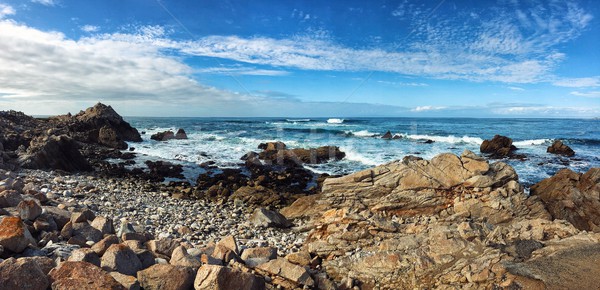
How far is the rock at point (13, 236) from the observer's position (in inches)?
168

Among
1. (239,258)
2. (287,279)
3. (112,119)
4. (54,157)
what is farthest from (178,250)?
(112,119)

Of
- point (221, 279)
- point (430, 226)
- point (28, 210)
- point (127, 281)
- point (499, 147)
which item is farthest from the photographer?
point (499, 147)

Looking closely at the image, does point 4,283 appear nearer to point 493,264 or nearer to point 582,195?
point 493,264

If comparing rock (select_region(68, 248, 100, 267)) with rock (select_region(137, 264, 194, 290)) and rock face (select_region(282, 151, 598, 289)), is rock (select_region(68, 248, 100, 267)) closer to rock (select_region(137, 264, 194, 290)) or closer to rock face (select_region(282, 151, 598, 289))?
rock (select_region(137, 264, 194, 290))

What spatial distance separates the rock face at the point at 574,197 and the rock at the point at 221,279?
31.0 feet

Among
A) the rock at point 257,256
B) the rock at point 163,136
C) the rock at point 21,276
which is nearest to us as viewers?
the rock at point 21,276

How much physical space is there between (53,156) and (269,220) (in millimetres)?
12872

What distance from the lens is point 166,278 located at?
14.0 ft

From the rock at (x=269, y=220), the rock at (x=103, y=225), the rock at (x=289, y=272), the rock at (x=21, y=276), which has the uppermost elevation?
the rock at (x=21, y=276)

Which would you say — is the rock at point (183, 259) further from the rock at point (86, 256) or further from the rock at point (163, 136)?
the rock at point (163, 136)

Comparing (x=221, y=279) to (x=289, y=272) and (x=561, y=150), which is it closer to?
(x=289, y=272)

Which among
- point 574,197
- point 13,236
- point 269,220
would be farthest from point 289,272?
point 574,197

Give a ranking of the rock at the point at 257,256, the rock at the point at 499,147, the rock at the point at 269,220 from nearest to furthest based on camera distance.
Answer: the rock at the point at 257,256 < the rock at the point at 269,220 < the rock at the point at 499,147

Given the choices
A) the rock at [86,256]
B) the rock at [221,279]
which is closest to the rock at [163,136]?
the rock at [86,256]
